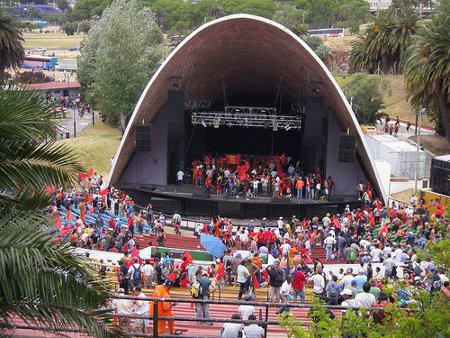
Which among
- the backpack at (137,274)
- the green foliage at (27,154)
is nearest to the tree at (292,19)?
the backpack at (137,274)

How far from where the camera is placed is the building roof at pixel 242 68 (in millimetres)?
28688

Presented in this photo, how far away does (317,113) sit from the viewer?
96.1 ft

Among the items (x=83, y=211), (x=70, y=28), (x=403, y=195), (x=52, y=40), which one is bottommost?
(x=403, y=195)

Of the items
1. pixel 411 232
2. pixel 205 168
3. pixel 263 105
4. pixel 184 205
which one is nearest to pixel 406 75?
pixel 263 105

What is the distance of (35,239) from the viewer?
6141mm

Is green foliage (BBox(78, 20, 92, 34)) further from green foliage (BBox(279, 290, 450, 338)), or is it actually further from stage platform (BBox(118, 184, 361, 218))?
green foliage (BBox(279, 290, 450, 338))

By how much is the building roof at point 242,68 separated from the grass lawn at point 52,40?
8990 centimetres

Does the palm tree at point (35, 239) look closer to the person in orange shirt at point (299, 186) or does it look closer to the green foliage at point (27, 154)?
the green foliage at point (27, 154)

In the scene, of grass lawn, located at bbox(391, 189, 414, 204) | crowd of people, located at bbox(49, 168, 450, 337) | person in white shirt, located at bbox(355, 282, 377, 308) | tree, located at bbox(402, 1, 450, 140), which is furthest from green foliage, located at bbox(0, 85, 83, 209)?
tree, located at bbox(402, 1, 450, 140)

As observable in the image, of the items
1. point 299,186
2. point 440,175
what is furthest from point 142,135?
point 440,175

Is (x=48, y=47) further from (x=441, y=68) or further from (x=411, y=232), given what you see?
(x=411, y=232)

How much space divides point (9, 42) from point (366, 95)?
76.6ft

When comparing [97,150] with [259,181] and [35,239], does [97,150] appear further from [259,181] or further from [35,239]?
[35,239]

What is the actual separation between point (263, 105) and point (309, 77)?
26.4ft
